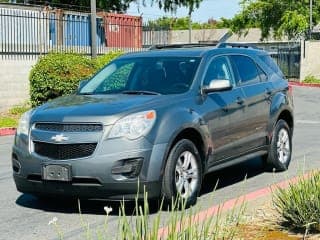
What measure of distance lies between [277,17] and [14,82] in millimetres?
34067

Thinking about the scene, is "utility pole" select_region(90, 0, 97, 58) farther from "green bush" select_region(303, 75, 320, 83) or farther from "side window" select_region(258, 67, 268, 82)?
"green bush" select_region(303, 75, 320, 83)

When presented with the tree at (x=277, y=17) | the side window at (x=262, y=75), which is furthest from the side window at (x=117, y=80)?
the tree at (x=277, y=17)

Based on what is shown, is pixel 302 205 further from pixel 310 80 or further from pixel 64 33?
pixel 310 80

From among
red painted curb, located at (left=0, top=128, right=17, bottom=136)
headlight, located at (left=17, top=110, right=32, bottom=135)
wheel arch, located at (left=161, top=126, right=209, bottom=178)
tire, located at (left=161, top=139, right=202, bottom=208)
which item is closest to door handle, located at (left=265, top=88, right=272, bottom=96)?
wheel arch, located at (left=161, top=126, right=209, bottom=178)

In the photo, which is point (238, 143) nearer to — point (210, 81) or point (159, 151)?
point (210, 81)

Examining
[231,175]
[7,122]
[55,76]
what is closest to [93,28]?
[55,76]

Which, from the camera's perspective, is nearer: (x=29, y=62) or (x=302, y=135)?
(x=302, y=135)

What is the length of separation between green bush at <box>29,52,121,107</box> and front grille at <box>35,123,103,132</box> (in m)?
11.7

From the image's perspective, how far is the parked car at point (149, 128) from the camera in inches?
260

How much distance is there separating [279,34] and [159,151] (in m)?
44.5

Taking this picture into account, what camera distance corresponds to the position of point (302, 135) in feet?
47.3

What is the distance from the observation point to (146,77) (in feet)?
26.0

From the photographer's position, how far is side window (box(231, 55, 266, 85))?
869 centimetres

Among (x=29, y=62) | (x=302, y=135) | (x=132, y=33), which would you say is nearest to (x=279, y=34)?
(x=132, y=33)
